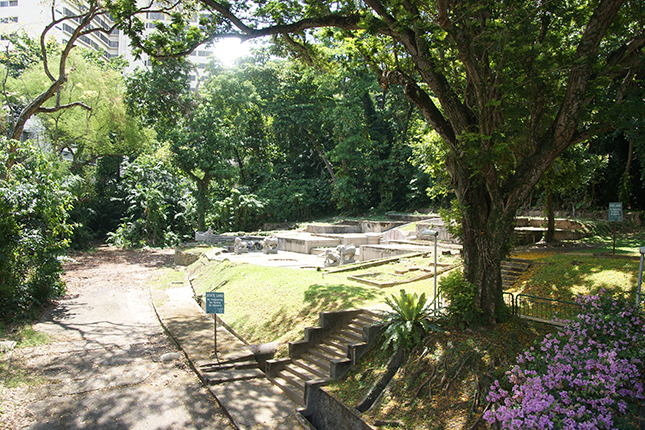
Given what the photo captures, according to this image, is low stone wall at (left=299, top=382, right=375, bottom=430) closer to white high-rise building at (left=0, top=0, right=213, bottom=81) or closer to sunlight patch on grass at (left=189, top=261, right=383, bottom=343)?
sunlight patch on grass at (left=189, top=261, right=383, bottom=343)

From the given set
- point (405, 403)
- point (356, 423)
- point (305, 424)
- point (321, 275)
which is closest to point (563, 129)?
point (405, 403)

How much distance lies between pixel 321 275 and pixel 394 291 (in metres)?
3.31

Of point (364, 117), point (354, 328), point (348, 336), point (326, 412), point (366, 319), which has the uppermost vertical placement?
point (364, 117)

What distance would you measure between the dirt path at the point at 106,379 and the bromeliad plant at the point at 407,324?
10.9 feet

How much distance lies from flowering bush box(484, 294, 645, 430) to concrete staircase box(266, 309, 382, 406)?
11.0ft

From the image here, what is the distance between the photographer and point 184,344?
36.7 feet

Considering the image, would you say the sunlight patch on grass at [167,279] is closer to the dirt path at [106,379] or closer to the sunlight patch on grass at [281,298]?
the sunlight patch on grass at [281,298]

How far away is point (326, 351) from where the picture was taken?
9641 millimetres

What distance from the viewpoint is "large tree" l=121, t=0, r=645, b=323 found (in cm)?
732

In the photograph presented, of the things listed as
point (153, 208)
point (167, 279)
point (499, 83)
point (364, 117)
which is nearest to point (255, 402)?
point (499, 83)

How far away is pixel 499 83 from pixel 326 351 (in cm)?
659

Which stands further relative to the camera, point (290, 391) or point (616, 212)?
point (616, 212)

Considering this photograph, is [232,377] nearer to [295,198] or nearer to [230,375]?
[230,375]

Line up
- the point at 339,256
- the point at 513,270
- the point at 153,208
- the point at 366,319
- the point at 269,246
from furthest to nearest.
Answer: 1. the point at 153,208
2. the point at 269,246
3. the point at 339,256
4. the point at 513,270
5. the point at 366,319
